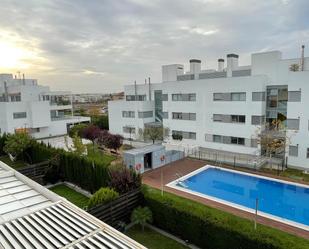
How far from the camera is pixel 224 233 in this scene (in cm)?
1023

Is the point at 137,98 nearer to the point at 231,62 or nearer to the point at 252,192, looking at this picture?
the point at 231,62

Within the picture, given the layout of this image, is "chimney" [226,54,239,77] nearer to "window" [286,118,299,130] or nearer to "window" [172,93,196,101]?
"window" [172,93,196,101]

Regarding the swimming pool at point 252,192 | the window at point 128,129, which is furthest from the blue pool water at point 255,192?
the window at point 128,129

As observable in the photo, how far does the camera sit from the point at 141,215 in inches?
496

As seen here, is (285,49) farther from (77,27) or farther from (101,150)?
(101,150)

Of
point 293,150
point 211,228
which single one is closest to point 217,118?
point 293,150

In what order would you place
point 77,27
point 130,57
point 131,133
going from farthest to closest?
1. point 131,133
2. point 130,57
3. point 77,27

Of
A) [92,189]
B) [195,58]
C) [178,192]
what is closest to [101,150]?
[92,189]

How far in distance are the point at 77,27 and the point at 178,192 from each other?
17222 millimetres

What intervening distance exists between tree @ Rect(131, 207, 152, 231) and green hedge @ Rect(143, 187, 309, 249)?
40cm

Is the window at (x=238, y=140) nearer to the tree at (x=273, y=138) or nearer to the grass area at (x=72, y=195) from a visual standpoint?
the tree at (x=273, y=138)

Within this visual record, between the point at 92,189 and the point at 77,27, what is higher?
the point at 77,27

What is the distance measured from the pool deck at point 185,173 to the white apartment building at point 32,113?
85.8ft

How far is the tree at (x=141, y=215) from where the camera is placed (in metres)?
12.6
